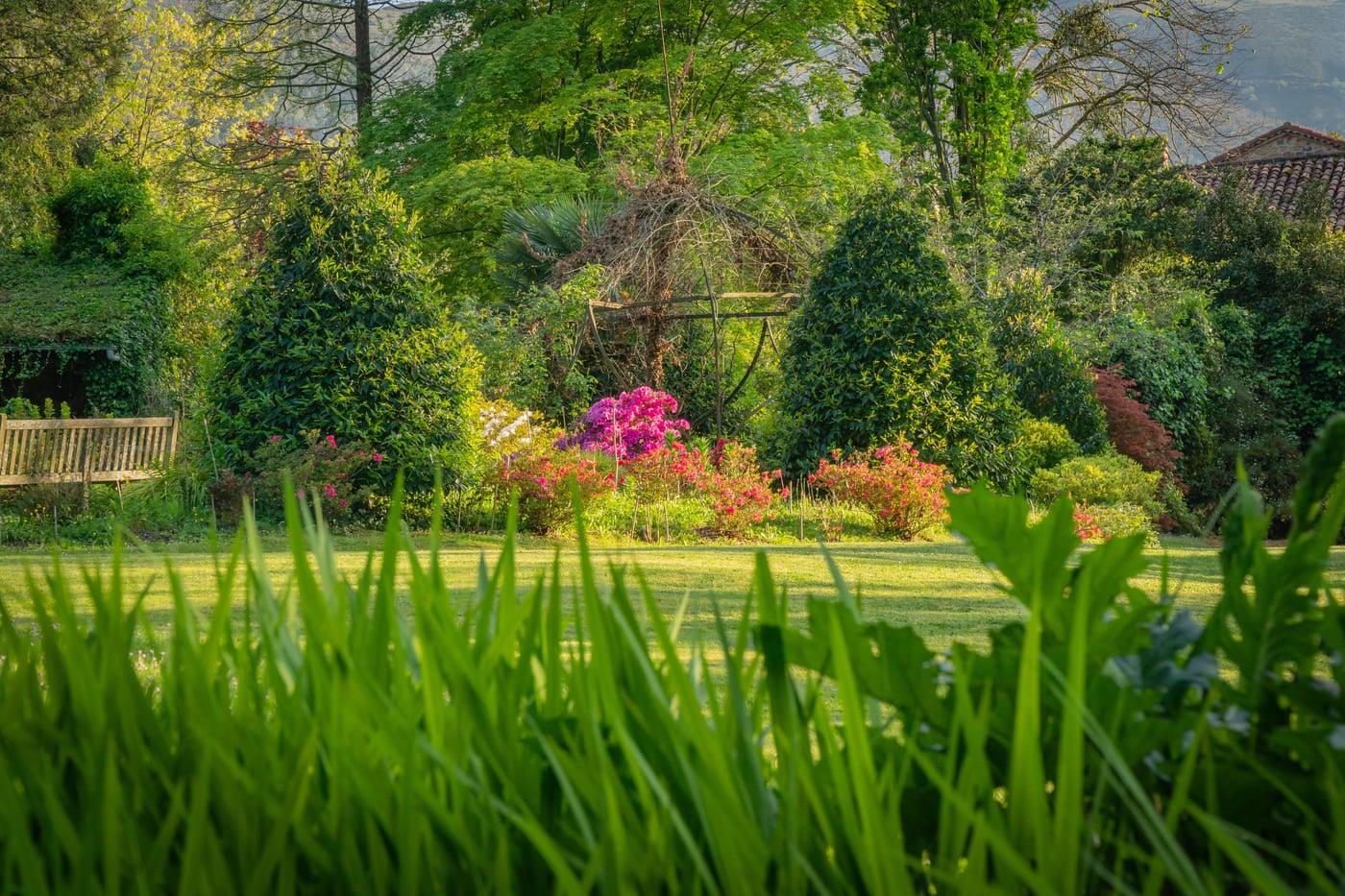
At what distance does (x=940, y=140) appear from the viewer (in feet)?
77.6

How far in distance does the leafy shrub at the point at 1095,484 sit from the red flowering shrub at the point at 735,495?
337cm

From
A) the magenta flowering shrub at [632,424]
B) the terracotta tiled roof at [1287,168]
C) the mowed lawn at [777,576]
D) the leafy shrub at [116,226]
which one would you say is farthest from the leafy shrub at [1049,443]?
the leafy shrub at [116,226]

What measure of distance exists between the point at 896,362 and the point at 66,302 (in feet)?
49.6

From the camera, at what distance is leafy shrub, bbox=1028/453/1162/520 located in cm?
1239

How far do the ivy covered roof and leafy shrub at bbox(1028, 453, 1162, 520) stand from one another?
15.0 metres

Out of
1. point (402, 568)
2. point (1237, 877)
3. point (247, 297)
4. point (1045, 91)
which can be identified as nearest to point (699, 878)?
point (1237, 877)

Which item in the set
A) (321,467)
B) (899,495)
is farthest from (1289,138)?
(321,467)

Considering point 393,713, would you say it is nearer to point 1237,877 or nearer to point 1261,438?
point 1237,877

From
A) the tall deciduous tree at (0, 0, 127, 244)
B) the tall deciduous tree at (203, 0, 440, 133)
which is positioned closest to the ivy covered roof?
the tall deciduous tree at (0, 0, 127, 244)

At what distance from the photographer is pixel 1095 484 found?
40.8 ft

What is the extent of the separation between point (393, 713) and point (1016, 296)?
16420mm

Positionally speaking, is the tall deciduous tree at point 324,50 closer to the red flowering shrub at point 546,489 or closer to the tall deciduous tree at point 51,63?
the tall deciduous tree at point 51,63

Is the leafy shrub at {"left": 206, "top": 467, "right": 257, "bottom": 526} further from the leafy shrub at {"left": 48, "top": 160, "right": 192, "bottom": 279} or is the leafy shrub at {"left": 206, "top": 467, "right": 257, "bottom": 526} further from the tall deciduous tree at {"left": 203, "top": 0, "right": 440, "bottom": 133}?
the tall deciduous tree at {"left": 203, "top": 0, "right": 440, "bottom": 133}

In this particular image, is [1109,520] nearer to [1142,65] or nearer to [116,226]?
[1142,65]
